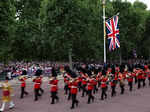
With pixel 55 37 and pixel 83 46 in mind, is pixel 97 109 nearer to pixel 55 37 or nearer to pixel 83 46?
pixel 55 37

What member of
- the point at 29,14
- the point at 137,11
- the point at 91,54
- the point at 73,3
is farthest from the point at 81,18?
the point at 137,11

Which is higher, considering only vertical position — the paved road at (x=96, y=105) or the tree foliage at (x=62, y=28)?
the tree foliage at (x=62, y=28)

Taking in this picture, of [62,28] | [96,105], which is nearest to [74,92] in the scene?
[96,105]

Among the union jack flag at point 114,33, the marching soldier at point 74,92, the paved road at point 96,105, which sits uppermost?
the union jack flag at point 114,33

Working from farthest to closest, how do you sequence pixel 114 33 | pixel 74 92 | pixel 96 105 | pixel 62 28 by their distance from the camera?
1. pixel 62 28
2. pixel 114 33
3. pixel 96 105
4. pixel 74 92

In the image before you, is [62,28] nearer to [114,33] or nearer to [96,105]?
[114,33]

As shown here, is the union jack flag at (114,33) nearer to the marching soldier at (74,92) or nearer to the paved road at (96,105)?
the paved road at (96,105)

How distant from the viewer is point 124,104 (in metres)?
12.6

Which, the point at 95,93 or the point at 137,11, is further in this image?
the point at 137,11

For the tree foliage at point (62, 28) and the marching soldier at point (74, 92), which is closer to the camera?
the marching soldier at point (74, 92)

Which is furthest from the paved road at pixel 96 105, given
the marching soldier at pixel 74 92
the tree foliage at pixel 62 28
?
the tree foliage at pixel 62 28

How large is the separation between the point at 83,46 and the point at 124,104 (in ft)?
77.1

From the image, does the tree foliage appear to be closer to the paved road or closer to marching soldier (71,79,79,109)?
the paved road

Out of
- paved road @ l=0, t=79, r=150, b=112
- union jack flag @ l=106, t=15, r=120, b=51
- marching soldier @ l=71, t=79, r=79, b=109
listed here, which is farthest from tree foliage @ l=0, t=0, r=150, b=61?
marching soldier @ l=71, t=79, r=79, b=109
